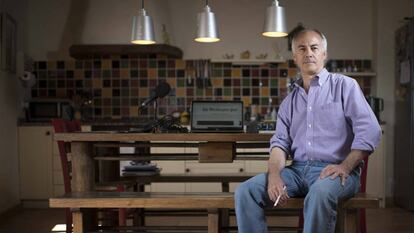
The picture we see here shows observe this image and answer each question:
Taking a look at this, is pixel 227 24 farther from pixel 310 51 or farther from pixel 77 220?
pixel 77 220

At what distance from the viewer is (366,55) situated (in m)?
5.57

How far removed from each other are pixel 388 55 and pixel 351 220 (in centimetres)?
353

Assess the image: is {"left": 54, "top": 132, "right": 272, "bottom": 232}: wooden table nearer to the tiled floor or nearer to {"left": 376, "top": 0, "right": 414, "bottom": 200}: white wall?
the tiled floor

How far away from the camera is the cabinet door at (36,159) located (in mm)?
4977

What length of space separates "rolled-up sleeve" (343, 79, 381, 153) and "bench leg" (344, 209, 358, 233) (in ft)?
1.00

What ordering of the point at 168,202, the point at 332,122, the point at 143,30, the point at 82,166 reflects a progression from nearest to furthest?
the point at 332,122 → the point at 168,202 → the point at 82,166 → the point at 143,30

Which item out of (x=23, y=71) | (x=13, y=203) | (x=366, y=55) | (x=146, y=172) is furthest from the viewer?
(x=366, y=55)

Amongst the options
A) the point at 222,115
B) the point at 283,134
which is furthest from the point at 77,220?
Result: the point at 283,134

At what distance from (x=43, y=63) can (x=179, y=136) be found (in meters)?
3.72

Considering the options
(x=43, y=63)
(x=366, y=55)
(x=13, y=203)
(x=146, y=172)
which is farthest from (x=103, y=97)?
(x=366, y=55)

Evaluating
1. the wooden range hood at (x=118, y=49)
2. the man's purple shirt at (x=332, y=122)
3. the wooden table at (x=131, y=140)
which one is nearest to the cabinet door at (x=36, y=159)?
the wooden range hood at (x=118, y=49)

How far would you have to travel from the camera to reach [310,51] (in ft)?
7.43

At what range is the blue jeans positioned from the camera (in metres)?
1.98

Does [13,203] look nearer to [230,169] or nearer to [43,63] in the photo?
[43,63]
